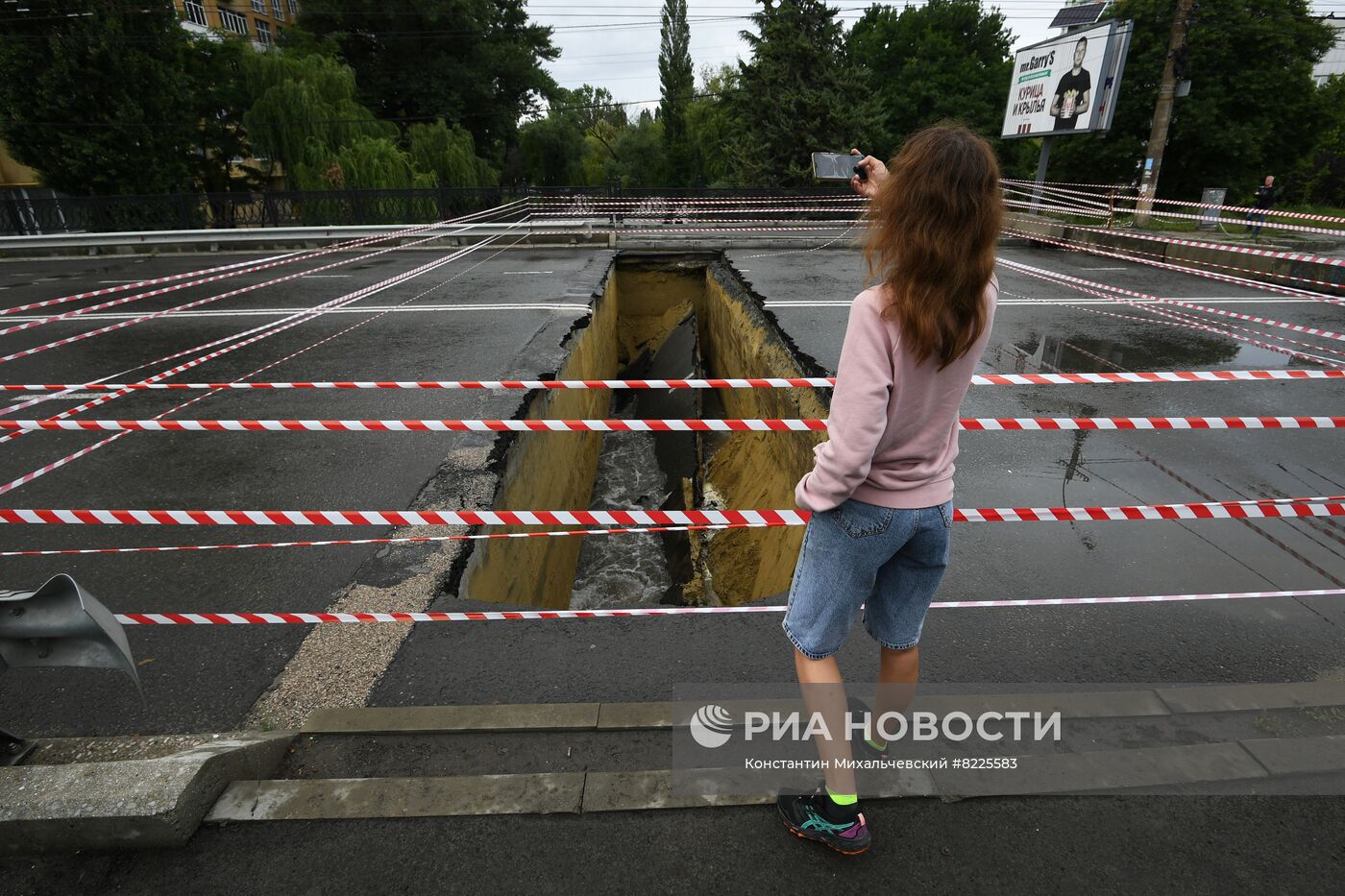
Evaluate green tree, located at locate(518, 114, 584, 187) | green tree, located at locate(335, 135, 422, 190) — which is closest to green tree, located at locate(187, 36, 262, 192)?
green tree, located at locate(335, 135, 422, 190)

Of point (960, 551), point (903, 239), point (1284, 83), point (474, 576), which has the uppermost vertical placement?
point (1284, 83)

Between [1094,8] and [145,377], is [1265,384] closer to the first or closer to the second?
[145,377]

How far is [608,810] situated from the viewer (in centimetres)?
202

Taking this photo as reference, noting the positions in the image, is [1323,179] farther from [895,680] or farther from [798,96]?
[895,680]

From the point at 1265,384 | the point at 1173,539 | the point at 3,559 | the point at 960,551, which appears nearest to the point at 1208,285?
the point at 1265,384

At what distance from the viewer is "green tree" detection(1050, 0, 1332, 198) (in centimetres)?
2583

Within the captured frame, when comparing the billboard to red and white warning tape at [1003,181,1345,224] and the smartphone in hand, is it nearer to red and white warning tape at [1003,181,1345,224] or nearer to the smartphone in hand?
red and white warning tape at [1003,181,1345,224]

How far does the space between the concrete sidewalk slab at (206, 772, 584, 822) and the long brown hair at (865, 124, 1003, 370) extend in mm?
1711

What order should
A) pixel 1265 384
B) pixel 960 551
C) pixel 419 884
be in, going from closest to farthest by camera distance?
1. pixel 419 884
2. pixel 960 551
3. pixel 1265 384

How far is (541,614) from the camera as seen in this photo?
2.99m

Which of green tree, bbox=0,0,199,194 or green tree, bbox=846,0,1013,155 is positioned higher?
green tree, bbox=846,0,1013,155

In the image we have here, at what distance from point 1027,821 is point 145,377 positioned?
27.8ft

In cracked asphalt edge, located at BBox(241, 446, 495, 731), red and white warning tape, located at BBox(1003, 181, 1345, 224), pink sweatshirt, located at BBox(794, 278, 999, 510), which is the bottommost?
cracked asphalt edge, located at BBox(241, 446, 495, 731)

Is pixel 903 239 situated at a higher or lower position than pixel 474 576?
higher
